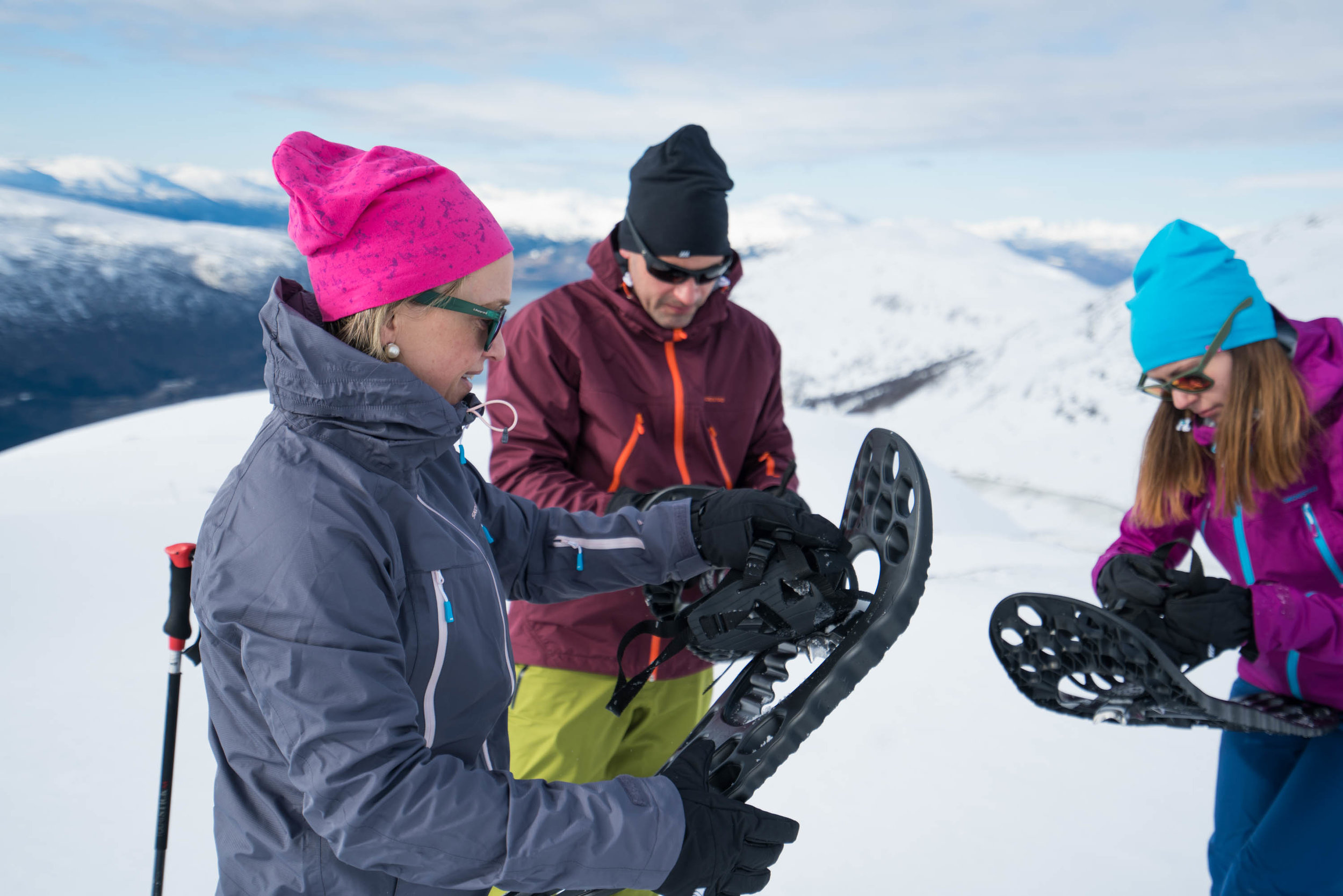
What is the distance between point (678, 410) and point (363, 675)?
130 centimetres

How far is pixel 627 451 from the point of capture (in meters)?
2.07

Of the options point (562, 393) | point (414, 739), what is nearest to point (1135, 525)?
point (562, 393)

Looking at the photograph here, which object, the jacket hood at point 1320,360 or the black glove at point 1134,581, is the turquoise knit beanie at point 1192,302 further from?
the black glove at point 1134,581

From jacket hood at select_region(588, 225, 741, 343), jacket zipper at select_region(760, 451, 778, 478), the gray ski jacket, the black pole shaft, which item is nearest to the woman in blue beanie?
jacket zipper at select_region(760, 451, 778, 478)

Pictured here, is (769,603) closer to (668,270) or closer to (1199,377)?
(668,270)

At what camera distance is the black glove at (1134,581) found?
2020 millimetres

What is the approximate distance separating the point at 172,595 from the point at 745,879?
1274mm

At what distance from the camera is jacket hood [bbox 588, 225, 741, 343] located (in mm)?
2119

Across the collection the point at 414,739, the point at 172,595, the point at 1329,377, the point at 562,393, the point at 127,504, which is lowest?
the point at 127,504

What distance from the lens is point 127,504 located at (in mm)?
5184

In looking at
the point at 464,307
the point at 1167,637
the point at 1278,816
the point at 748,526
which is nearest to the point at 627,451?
the point at 748,526

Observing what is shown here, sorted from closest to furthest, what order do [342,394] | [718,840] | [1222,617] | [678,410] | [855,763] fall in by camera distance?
[342,394], [718,840], [1222,617], [678,410], [855,763]

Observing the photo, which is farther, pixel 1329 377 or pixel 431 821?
pixel 1329 377

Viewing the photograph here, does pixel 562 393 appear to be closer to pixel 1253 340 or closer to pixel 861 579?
pixel 1253 340
